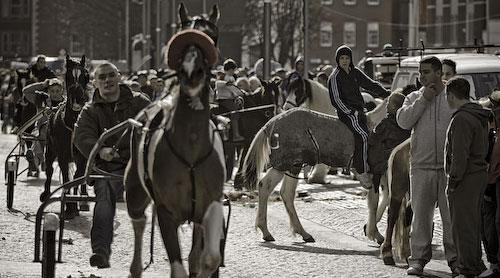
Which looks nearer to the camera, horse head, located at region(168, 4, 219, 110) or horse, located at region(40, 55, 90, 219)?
horse head, located at region(168, 4, 219, 110)

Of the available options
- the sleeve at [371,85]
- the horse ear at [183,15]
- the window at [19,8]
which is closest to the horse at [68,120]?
the sleeve at [371,85]

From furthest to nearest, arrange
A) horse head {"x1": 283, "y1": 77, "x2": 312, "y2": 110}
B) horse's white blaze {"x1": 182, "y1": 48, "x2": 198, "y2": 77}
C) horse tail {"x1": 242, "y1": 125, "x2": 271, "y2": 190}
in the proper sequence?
horse head {"x1": 283, "y1": 77, "x2": 312, "y2": 110}
horse tail {"x1": 242, "y1": 125, "x2": 271, "y2": 190}
horse's white blaze {"x1": 182, "y1": 48, "x2": 198, "y2": 77}

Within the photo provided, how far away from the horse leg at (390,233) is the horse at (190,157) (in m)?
4.04

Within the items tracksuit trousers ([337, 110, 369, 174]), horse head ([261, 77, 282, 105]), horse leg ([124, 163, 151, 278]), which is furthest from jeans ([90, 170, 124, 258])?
horse head ([261, 77, 282, 105])

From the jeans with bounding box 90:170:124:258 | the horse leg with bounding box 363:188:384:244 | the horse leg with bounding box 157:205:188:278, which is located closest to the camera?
the horse leg with bounding box 157:205:188:278

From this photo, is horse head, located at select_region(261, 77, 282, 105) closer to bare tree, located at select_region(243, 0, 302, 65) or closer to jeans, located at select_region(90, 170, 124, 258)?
jeans, located at select_region(90, 170, 124, 258)

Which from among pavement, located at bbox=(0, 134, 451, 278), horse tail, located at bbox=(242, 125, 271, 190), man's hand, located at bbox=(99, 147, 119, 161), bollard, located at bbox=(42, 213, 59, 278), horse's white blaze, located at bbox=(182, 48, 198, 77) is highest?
horse's white blaze, located at bbox=(182, 48, 198, 77)

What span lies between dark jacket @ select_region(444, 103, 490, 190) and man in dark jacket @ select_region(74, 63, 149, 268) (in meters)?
2.93

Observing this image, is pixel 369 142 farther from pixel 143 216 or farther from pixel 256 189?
pixel 143 216

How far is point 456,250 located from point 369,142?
428 cm

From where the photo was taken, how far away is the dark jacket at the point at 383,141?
16.5 metres

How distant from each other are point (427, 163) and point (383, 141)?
2671mm

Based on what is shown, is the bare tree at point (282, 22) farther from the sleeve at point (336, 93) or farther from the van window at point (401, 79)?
the sleeve at point (336, 93)

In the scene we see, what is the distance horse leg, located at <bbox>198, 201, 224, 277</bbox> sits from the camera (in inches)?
433
